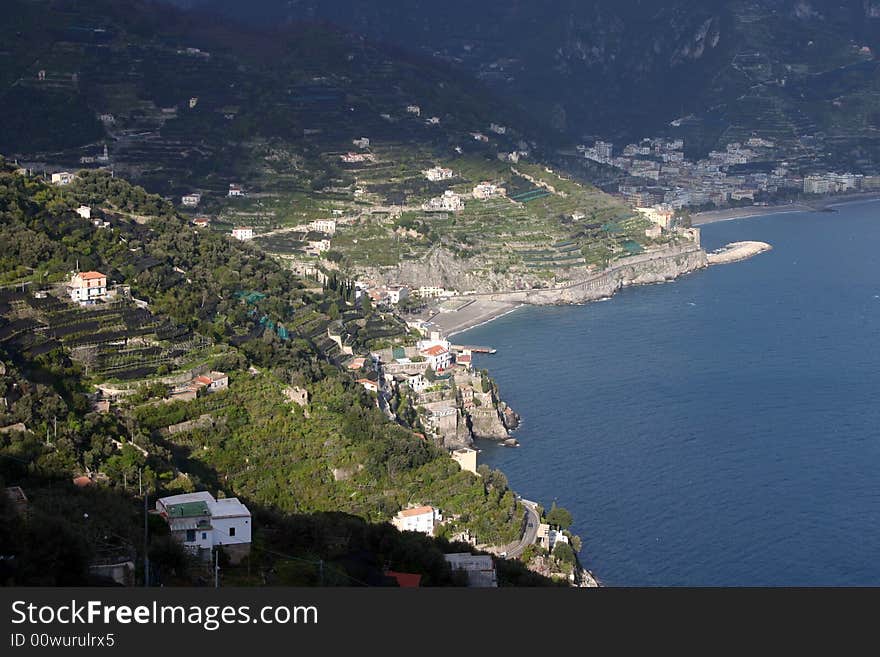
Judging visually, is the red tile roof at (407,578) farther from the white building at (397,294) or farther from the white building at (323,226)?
the white building at (323,226)

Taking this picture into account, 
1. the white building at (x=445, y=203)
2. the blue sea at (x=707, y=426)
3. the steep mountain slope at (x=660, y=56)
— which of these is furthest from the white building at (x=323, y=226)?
the steep mountain slope at (x=660, y=56)

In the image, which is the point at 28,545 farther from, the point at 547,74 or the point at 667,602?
the point at 547,74

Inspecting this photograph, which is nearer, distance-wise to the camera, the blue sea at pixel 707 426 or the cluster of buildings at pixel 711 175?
the blue sea at pixel 707 426

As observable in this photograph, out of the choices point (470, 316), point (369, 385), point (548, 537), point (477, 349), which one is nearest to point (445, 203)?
point (470, 316)

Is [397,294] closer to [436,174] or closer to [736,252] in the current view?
[436,174]

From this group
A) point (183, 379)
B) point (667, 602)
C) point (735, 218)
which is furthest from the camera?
point (735, 218)

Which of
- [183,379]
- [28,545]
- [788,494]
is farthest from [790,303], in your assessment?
[28,545]

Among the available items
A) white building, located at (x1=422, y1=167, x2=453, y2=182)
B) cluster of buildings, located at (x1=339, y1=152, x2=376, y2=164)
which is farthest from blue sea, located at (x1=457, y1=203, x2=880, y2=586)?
cluster of buildings, located at (x1=339, y1=152, x2=376, y2=164)
